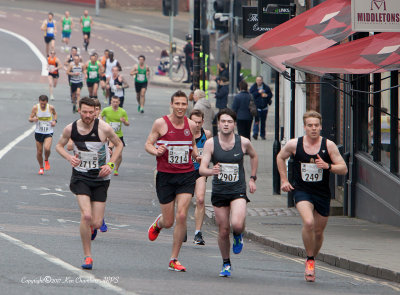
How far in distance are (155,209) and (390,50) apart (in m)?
5.47

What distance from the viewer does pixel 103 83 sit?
35.8 m

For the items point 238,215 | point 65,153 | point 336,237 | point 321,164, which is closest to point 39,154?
point 336,237

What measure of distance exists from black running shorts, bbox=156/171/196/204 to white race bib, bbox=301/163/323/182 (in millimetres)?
1278

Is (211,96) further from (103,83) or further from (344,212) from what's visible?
(344,212)

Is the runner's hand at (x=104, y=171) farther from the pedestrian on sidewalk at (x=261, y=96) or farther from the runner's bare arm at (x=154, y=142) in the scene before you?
the pedestrian on sidewalk at (x=261, y=96)

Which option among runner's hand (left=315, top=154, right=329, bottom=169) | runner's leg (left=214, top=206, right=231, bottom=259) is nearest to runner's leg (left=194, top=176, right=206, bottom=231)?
runner's leg (left=214, top=206, right=231, bottom=259)

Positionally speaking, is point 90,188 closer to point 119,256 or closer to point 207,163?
point 119,256

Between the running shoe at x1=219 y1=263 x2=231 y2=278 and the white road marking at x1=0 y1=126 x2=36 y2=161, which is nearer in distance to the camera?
the running shoe at x1=219 y1=263 x2=231 y2=278

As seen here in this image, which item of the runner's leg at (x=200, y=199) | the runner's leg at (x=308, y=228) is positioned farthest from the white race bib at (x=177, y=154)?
the runner's leg at (x=200, y=199)

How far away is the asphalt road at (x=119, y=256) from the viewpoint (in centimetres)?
1024

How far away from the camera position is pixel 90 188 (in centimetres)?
1146

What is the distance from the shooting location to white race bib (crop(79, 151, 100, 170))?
1138 centimetres

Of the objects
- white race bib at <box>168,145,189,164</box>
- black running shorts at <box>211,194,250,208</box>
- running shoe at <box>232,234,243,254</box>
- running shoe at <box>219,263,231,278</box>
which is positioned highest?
white race bib at <box>168,145,189,164</box>

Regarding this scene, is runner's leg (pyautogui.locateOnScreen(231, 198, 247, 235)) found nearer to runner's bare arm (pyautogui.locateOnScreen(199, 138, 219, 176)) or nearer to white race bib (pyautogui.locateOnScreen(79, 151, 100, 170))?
runner's bare arm (pyautogui.locateOnScreen(199, 138, 219, 176))
